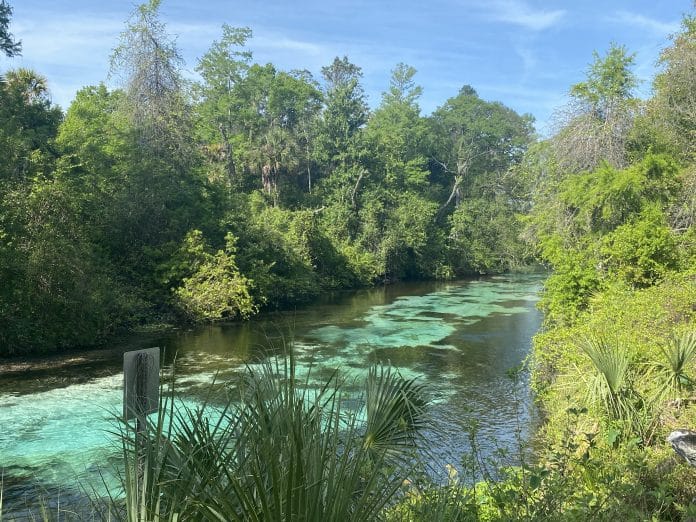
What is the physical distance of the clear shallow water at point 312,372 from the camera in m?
8.85

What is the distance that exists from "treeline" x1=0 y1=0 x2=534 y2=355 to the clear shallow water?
1.99m

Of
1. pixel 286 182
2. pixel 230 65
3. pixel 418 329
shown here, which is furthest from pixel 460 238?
pixel 418 329

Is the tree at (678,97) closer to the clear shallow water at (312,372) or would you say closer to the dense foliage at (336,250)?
the dense foliage at (336,250)

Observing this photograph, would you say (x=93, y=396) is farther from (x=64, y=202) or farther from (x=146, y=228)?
(x=146, y=228)

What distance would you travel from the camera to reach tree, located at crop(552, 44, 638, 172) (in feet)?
53.7

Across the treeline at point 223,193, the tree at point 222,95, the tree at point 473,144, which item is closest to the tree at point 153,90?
the treeline at point 223,193

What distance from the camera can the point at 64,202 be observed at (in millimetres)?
16828

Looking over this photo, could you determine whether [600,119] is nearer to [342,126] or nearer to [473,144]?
[342,126]

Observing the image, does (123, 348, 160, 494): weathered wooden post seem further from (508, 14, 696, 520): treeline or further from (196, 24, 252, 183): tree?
(196, 24, 252, 183): tree

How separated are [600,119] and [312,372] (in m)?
11.0

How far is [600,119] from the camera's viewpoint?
16984 mm

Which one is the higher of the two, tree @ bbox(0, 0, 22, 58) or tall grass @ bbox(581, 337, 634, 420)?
tree @ bbox(0, 0, 22, 58)

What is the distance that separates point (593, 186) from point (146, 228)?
1764 centimetres

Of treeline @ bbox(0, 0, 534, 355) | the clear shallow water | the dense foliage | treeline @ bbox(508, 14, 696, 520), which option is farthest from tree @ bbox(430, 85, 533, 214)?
treeline @ bbox(508, 14, 696, 520)
